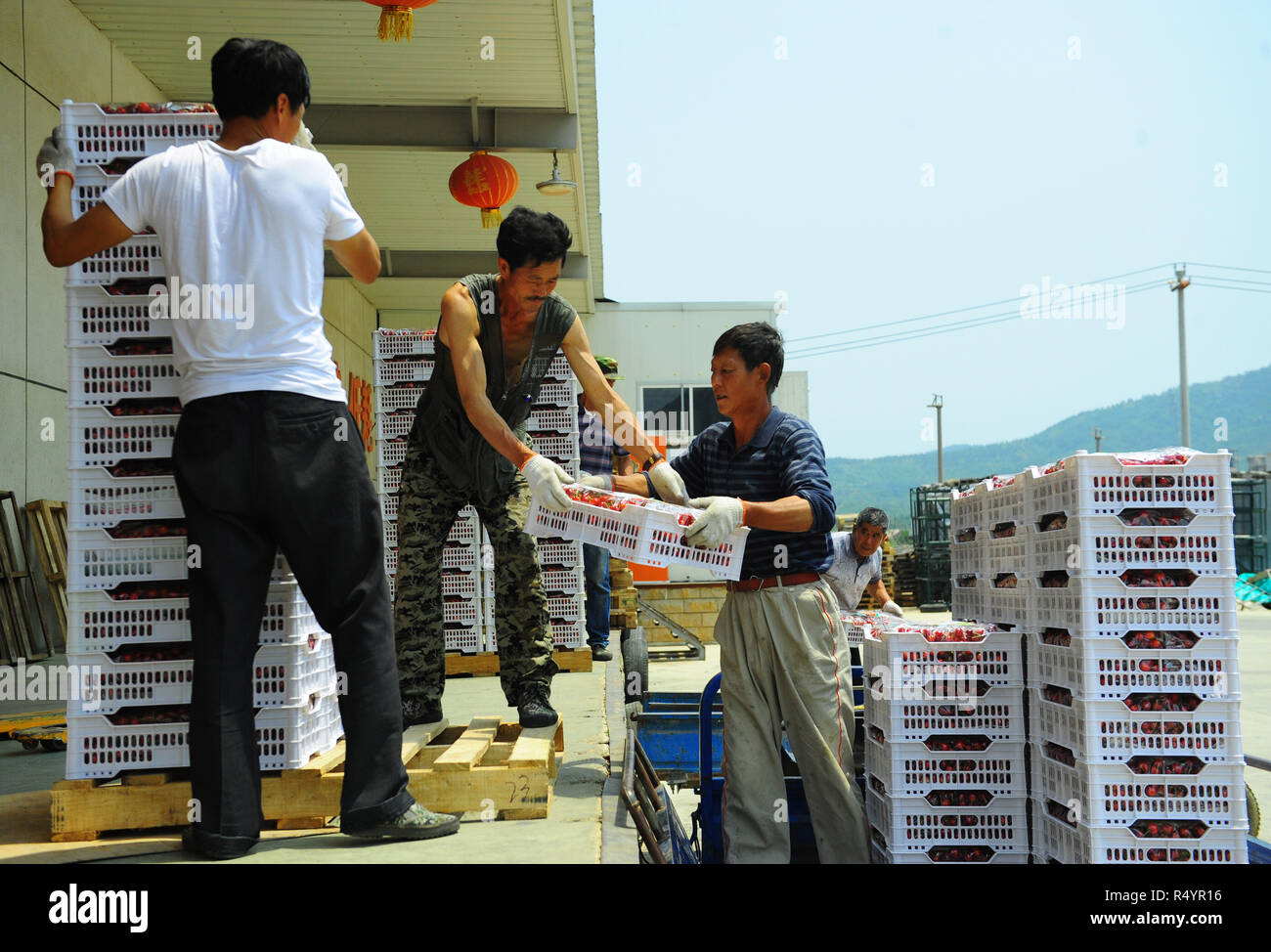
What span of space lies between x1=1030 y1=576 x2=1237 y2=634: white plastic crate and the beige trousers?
0.97 metres

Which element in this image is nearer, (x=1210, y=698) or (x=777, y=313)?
(x=1210, y=698)

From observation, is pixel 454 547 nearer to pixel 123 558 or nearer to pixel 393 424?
pixel 393 424

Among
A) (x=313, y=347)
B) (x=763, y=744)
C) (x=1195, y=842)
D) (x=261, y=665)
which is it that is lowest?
(x=1195, y=842)

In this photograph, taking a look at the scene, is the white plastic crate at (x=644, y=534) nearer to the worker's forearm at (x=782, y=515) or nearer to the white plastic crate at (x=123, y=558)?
the worker's forearm at (x=782, y=515)

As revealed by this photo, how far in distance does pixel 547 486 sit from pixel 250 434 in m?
1.26

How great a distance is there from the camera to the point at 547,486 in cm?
407

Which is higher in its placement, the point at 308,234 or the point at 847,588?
the point at 308,234

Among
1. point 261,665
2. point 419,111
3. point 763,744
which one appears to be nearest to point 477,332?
point 261,665

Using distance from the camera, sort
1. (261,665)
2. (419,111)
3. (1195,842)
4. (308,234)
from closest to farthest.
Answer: (308,234), (261,665), (1195,842), (419,111)

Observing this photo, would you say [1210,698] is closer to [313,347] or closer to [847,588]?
[313,347]

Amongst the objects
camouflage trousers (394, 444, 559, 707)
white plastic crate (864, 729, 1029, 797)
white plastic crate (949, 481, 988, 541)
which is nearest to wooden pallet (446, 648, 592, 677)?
camouflage trousers (394, 444, 559, 707)

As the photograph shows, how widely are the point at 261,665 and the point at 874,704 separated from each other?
2677 millimetres

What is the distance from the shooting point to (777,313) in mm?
23328

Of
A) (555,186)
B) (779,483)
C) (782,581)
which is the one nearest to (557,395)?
(779,483)
